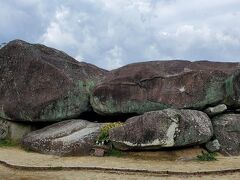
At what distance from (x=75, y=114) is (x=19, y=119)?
7.36 ft

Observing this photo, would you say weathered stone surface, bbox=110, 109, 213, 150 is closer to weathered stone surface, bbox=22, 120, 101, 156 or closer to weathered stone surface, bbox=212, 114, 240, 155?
weathered stone surface, bbox=22, 120, 101, 156

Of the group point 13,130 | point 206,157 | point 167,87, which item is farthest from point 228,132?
point 13,130

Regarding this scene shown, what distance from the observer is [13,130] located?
65.3 feet

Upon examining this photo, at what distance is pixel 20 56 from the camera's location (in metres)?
20.2

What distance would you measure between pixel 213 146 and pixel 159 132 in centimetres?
225

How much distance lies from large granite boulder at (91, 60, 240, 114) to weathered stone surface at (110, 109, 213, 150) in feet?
4.95

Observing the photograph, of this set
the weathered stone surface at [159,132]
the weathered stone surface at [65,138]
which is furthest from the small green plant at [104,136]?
the weathered stone surface at [159,132]

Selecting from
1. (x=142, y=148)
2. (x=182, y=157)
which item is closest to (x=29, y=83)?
(x=142, y=148)

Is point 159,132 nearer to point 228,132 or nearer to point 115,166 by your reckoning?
point 115,166

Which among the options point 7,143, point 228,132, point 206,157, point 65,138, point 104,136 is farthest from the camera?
point 7,143

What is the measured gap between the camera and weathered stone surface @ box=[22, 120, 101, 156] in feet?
54.6

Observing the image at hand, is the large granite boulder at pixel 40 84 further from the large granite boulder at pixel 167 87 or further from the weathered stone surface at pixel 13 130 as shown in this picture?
the large granite boulder at pixel 167 87

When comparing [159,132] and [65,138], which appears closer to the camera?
[159,132]

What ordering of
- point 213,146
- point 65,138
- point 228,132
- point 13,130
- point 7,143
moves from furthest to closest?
point 13,130 < point 7,143 < point 228,132 < point 65,138 < point 213,146
